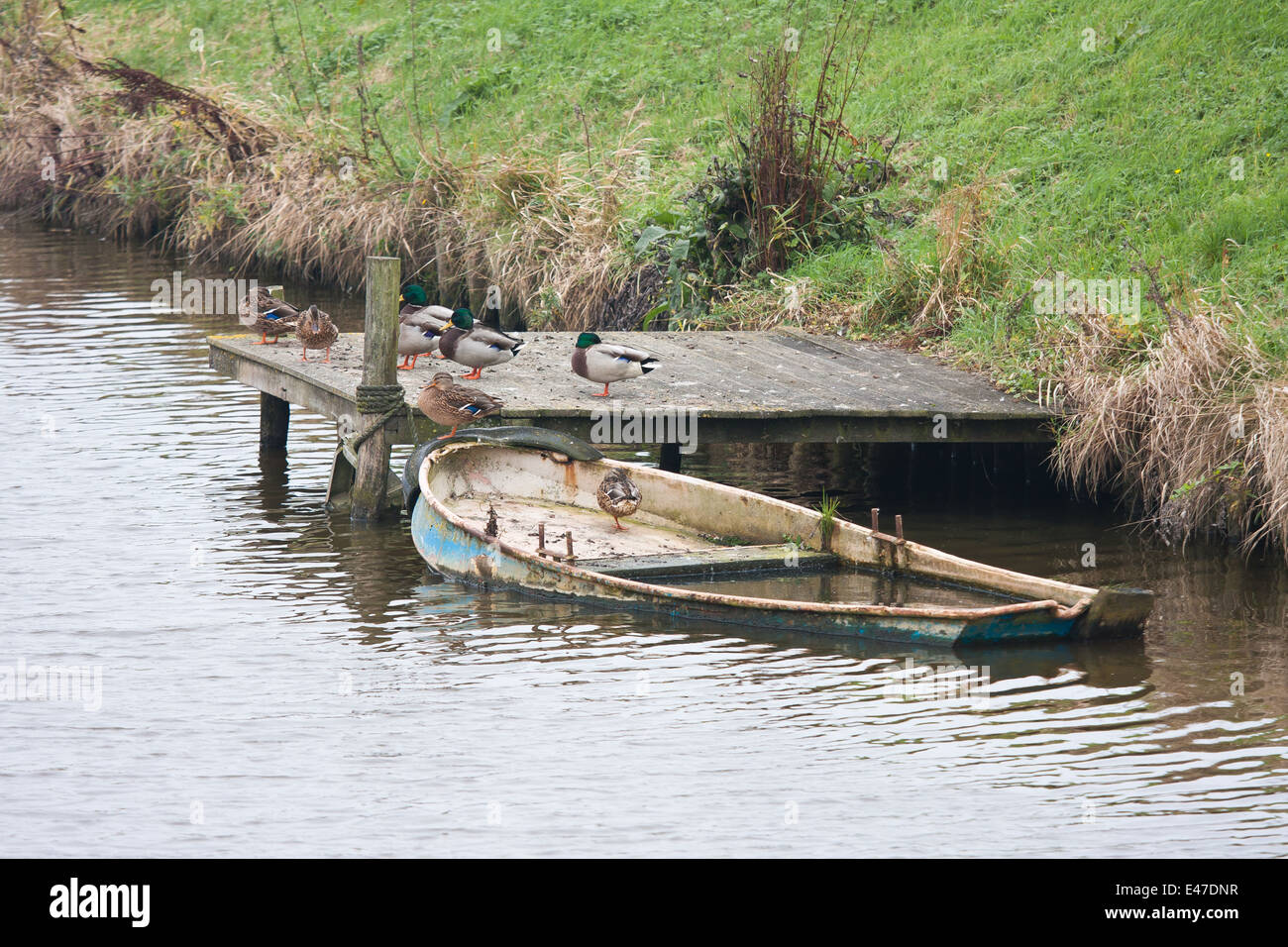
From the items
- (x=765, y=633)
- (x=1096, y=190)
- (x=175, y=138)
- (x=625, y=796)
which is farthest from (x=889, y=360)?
(x=175, y=138)

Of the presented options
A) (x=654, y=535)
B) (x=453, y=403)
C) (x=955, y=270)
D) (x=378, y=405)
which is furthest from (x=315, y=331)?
(x=955, y=270)

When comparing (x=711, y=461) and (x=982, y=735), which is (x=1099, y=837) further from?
(x=711, y=461)

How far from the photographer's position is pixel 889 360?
44.9ft

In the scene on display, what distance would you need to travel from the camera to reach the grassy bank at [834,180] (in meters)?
12.1

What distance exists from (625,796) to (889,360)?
6.97m

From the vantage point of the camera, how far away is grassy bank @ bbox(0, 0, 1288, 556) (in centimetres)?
1212

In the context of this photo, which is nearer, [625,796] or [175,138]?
[625,796]

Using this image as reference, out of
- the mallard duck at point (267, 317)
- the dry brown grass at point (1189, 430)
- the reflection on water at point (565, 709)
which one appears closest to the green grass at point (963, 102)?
the dry brown grass at point (1189, 430)

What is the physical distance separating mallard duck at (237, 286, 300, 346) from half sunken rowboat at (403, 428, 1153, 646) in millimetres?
2840

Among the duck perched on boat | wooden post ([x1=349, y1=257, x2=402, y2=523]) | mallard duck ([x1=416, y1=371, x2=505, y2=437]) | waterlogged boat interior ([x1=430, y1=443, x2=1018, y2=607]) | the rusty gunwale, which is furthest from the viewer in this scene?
the duck perched on boat

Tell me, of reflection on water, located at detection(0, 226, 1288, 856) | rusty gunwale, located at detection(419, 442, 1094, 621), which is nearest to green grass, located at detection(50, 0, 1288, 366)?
reflection on water, located at detection(0, 226, 1288, 856)

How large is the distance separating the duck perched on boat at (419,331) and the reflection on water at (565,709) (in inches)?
55.8

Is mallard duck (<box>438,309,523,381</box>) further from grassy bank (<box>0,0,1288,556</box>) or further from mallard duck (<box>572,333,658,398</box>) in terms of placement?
grassy bank (<box>0,0,1288,556</box>)

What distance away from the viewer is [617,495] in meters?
11.2
